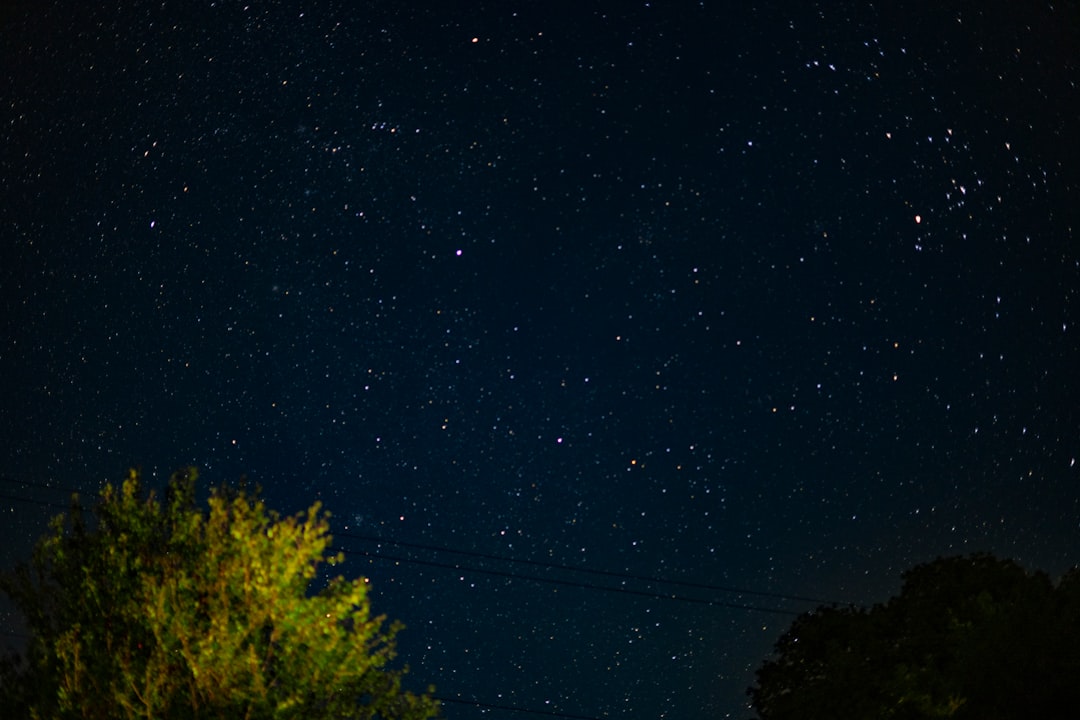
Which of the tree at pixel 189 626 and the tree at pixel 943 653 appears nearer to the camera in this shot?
the tree at pixel 189 626

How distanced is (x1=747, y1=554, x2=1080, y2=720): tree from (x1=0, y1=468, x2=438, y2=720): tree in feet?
43.2

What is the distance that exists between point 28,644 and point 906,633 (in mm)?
19889

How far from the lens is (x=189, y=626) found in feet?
39.8

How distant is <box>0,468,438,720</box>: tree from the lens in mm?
11773

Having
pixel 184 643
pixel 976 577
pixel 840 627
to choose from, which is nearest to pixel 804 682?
pixel 840 627

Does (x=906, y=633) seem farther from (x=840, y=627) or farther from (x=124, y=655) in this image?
(x=124, y=655)

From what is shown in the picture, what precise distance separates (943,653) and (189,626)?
17778 millimetres

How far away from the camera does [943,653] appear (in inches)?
888

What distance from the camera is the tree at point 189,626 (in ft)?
38.6

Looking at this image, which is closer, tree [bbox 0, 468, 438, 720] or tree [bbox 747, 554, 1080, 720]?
tree [bbox 0, 468, 438, 720]

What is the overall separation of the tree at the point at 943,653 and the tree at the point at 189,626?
13158 mm

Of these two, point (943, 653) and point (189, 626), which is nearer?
point (189, 626)

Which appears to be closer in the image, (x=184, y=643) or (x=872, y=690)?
(x=184, y=643)

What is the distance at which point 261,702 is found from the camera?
11.8m
